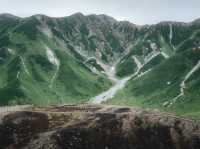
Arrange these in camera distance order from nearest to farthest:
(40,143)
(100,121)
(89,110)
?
(40,143) < (100,121) < (89,110)

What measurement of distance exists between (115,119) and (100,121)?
1.74 m

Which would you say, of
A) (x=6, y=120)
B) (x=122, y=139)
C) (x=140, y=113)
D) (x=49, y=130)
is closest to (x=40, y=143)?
(x=49, y=130)

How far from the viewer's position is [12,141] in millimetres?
47938

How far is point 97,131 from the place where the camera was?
1925 inches

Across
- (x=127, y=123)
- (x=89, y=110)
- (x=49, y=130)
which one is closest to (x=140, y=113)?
(x=127, y=123)

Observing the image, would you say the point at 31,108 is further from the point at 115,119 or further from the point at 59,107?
the point at 115,119

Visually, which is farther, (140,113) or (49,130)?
(140,113)

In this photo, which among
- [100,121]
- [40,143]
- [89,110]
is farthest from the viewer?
[89,110]

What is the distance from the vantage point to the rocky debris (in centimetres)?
4769

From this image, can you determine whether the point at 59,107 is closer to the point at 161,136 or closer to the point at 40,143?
the point at 40,143

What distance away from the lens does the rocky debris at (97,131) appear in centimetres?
4769

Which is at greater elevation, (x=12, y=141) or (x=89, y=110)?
(x=89, y=110)

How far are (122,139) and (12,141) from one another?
11708 mm

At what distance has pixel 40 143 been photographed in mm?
47094
